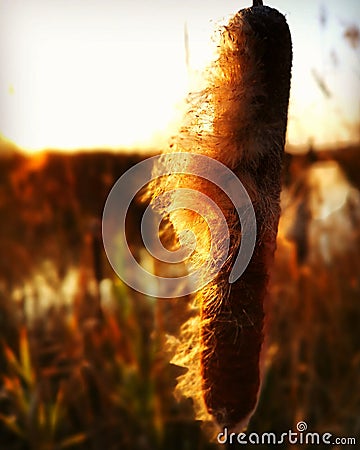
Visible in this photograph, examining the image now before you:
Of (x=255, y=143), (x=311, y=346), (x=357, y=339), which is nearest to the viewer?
(x=255, y=143)

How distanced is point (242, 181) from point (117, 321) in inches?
35.5

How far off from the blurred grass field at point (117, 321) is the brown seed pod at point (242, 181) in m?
0.46

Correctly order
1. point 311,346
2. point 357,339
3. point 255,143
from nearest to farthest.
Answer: point 255,143, point 311,346, point 357,339

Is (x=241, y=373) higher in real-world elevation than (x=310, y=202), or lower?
lower

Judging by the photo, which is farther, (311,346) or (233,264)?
(311,346)

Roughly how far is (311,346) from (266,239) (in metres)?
0.88

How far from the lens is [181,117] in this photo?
54 cm

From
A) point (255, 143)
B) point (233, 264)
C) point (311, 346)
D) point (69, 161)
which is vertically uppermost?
point (69, 161)

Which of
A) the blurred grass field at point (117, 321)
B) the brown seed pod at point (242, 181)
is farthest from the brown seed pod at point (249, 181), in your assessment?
the blurred grass field at point (117, 321)

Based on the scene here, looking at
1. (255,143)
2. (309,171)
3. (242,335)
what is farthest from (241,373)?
(309,171)

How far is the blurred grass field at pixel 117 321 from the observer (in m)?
1.22

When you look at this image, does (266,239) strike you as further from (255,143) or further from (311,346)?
(311,346)

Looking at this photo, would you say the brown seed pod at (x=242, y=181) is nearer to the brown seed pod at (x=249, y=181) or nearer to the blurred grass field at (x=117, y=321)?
the brown seed pod at (x=249, y=181)

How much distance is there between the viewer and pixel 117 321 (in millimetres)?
1349
